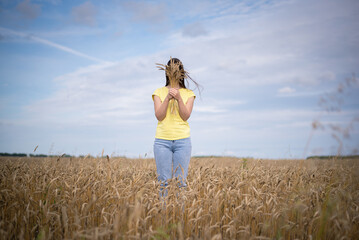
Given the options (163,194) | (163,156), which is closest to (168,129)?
(163,156)

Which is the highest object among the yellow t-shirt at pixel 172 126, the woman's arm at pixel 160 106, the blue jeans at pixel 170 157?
the woman's arm at pixel 160 106

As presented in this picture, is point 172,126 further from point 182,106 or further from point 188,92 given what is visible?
point 188,92

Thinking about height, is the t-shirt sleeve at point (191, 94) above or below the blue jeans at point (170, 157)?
above

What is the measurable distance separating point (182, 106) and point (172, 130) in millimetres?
426

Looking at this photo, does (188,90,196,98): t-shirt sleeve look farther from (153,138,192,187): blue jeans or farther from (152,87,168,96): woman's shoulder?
(153,138,192,187): blue jeans

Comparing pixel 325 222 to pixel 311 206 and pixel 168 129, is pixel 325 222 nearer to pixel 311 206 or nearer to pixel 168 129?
pixel 311 206

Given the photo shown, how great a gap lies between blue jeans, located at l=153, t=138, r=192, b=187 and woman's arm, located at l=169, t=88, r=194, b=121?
15.6 inches

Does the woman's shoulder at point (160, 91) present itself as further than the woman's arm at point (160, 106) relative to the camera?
Yes

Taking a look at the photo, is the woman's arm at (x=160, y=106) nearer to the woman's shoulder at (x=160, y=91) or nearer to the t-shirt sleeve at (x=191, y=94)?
the woman's shoulder at (x=160, y=91)

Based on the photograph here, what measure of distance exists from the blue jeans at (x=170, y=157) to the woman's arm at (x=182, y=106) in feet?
1.30

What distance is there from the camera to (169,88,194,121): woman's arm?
4.06 metres

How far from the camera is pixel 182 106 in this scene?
4094 mm

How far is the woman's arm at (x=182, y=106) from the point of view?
160 inches

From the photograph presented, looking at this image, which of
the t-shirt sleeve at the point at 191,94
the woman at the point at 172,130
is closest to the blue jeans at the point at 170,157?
the woman at the point at 172,130
